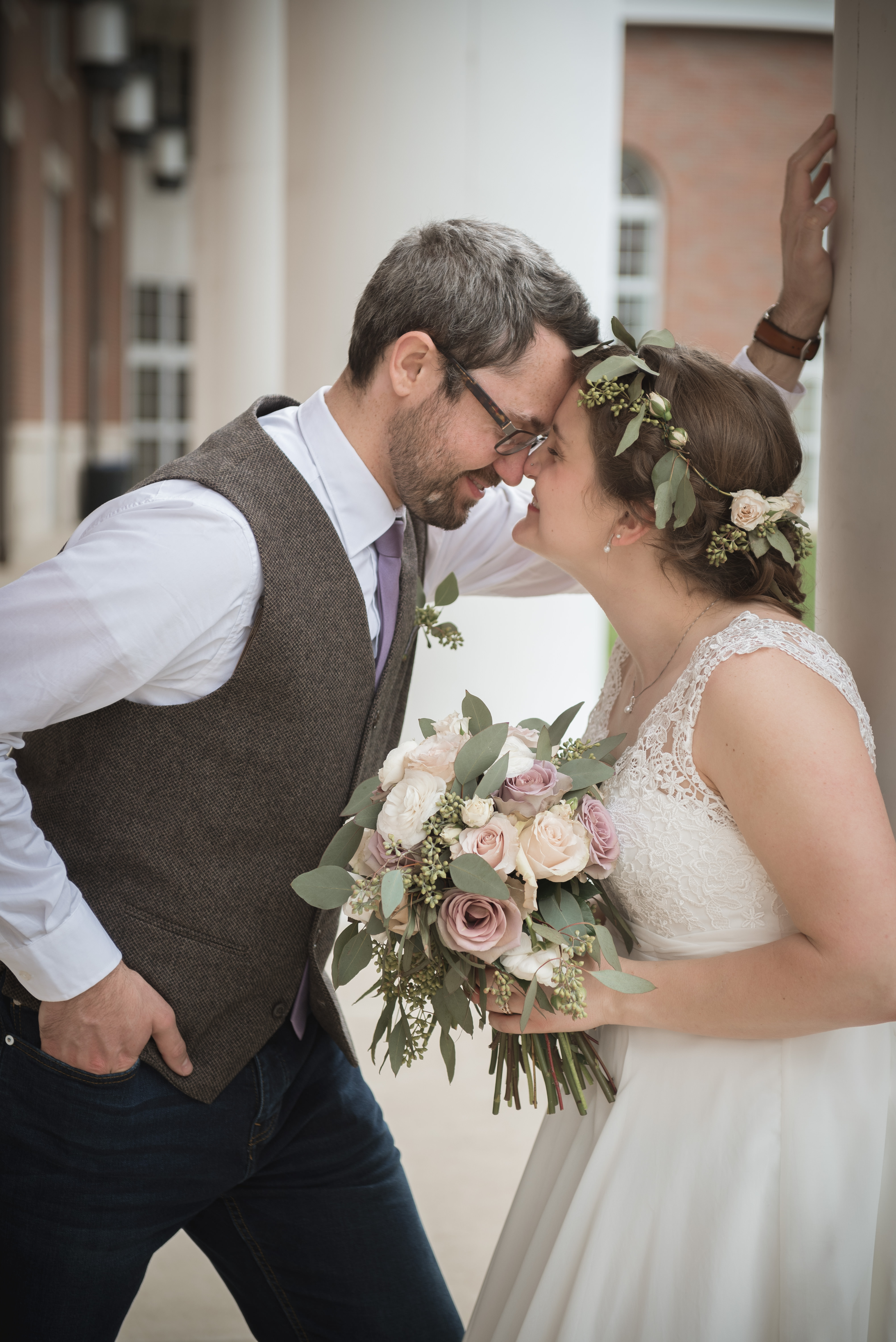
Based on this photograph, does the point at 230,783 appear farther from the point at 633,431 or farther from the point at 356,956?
the point at 633,431

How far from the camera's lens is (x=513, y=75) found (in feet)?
12.8

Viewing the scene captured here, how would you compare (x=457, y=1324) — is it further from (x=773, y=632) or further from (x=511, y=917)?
(x=773, y=632)

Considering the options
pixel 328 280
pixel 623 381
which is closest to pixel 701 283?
pixel 328 280

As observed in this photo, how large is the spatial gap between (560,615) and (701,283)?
1588cm

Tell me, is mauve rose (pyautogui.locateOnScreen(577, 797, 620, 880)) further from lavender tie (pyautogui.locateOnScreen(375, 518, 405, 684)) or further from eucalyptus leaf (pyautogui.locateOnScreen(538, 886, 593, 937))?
lavender tie (pyautogui.locateOnScreen(375, 518, 405, 684))

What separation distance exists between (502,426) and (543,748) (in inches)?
25.2

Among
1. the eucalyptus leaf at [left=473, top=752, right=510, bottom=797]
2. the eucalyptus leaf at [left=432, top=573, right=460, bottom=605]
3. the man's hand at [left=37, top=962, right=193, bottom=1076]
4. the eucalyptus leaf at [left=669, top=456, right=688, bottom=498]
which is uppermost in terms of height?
the eucalyptus leaf at [left=669, top=456, right=688, bottom=498]

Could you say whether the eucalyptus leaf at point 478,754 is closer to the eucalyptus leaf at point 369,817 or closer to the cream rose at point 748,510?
the eucalyptus leaf at point 369,817

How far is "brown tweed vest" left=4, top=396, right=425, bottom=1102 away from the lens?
1.78 m

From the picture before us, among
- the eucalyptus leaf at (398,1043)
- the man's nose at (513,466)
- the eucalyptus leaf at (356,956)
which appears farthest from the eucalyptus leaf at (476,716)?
the man's nose at (513,466)

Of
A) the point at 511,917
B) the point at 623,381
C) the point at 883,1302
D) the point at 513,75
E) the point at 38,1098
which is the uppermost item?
the point at 513,75

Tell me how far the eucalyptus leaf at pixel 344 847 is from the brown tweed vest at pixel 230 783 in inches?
→ 7.2

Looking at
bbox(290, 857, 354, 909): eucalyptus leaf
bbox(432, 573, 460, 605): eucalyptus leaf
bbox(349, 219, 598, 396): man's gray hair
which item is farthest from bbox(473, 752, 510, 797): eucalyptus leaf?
bbox(349, 219, 598, 396): man's gray hair

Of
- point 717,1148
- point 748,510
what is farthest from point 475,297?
point 717,1148
